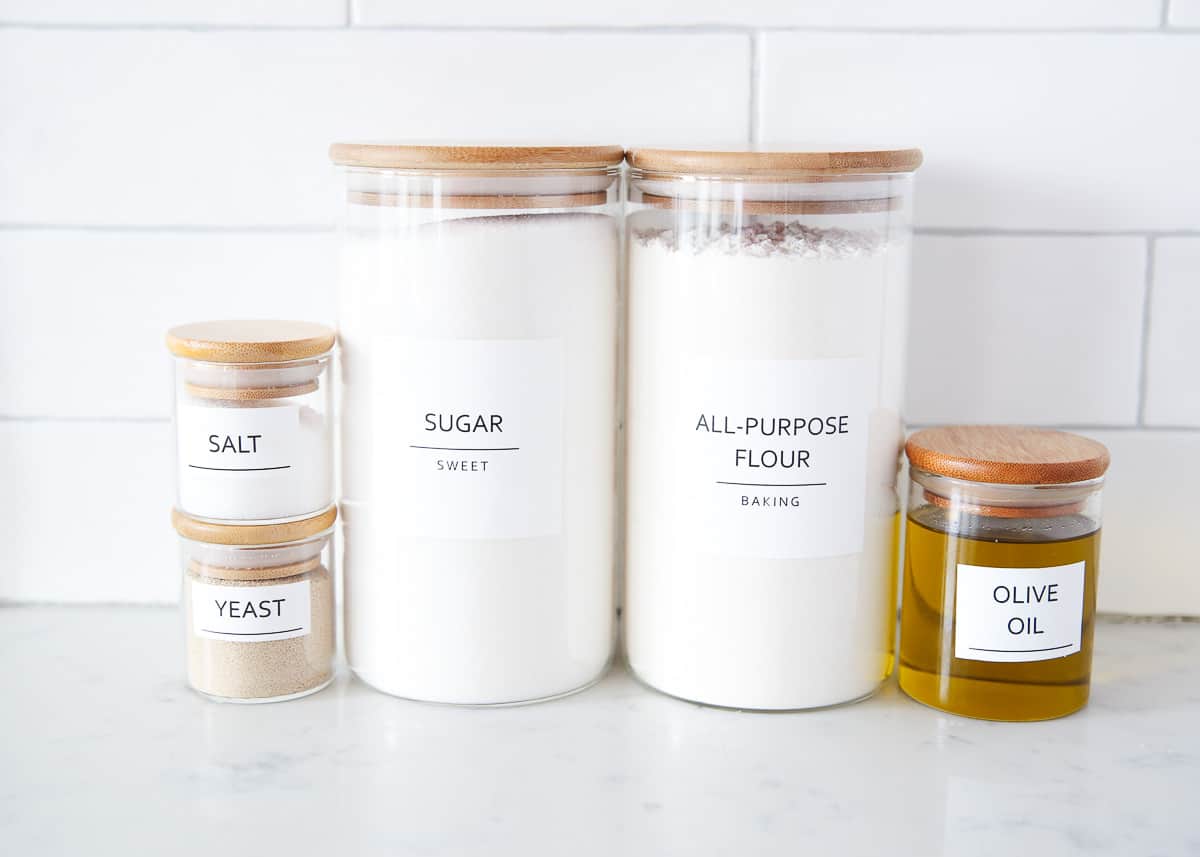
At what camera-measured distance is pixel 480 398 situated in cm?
67

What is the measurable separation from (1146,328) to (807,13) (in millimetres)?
319

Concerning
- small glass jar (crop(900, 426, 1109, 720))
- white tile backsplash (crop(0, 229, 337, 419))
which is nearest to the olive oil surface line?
small glass jar (crop(900, 426, 1109, 720))

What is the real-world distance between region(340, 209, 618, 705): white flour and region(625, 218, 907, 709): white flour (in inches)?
1.5

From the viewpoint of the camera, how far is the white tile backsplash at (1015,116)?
2.65ft

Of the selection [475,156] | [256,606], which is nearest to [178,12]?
[475,156]

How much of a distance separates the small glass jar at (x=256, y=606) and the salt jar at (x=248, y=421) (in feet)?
0.04

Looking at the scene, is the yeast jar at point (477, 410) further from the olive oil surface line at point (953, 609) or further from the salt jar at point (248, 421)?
the olive oil surface line at point (953, 609)

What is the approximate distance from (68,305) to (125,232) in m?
0.07

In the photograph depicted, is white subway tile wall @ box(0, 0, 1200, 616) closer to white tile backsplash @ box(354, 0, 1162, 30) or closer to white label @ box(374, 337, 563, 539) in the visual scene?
white tile backsplash @ box(354, 0, 1162, 30)

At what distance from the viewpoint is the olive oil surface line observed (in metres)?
0.67

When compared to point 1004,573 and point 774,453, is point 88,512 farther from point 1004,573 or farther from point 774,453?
point 1004,573

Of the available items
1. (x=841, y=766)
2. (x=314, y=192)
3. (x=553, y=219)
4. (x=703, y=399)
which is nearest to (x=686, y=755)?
(x=841, y=766)

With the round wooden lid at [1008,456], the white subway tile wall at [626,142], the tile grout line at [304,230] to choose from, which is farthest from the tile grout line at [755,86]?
the round wooden lid at [1008,456]

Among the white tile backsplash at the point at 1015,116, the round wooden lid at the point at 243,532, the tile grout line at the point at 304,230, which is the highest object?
the white tile backsplash at the point at 1015,116
